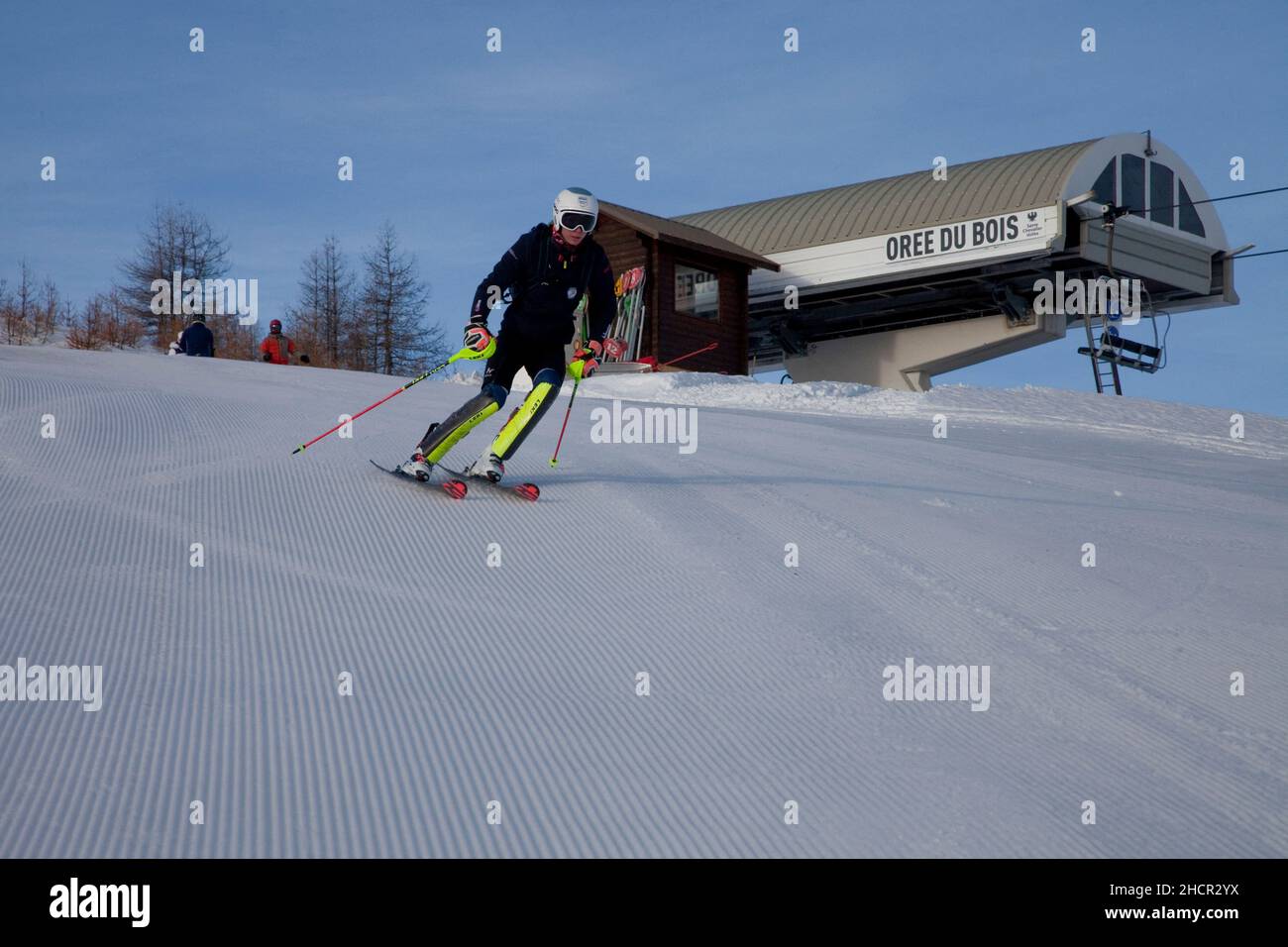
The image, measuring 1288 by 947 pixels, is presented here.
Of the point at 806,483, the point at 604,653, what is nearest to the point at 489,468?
the point at 806,483

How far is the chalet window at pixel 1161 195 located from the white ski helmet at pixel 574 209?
68.1ft

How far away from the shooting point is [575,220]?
6.74 meters

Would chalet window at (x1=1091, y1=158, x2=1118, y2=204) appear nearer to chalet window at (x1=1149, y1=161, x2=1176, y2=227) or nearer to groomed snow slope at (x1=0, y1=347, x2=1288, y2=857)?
chalet window at (x1=1149, y1=161, x2=1176, y2=227)

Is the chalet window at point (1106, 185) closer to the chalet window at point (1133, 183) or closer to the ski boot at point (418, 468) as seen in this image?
the chalet window at point (1133, 183)

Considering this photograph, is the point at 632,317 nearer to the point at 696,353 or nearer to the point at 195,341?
the point at 696,353

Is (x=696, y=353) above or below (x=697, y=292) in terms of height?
below

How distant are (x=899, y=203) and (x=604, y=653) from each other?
72.9 ft

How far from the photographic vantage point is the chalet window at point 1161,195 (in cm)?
2462

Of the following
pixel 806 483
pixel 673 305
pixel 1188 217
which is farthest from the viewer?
pixel 1188 217

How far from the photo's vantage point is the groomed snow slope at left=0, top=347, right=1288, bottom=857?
3314mm

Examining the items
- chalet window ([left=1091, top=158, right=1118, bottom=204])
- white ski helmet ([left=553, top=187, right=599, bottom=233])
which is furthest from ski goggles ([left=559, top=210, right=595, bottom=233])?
chalet window ([left=1091, top=158, right=1118, bottom=204])

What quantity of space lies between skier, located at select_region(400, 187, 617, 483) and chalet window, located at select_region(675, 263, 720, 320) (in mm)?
16808
